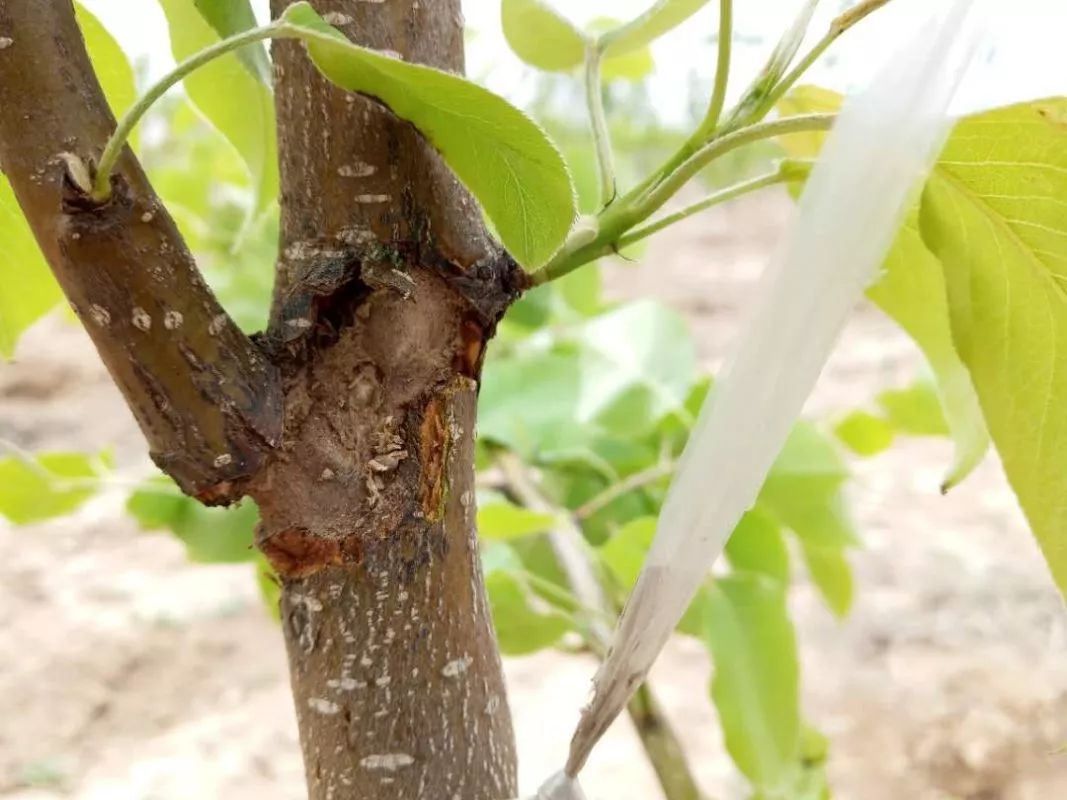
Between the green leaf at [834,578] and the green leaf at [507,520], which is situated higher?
the green leaf at [507,520]

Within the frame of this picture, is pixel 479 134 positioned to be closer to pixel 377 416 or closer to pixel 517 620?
pixel 377 416

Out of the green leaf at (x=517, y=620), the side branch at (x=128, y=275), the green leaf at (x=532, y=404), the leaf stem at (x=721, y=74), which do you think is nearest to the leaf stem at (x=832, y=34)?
the leaf stem at (x=721, y=74)

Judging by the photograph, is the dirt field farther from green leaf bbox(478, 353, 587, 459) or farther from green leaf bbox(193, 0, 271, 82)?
green leaf bbox(193, 0, 271, 82)

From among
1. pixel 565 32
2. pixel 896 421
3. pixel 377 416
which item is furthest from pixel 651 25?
pixel 896 421

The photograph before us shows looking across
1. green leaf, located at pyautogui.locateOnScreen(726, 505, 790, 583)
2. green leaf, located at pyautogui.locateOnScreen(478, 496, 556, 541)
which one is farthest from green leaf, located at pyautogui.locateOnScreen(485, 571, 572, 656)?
green leaf, located at pyautogui.locateOnScreen(726, 505, 790, 583)

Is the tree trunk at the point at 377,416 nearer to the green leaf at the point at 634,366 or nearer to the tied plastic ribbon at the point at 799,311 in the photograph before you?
the tied plastic ribbon at the point at 799,311

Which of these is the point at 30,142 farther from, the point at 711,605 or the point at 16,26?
the point at 711,605
